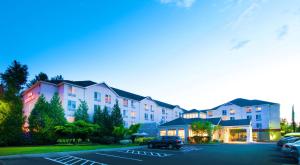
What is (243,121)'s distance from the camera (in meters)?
57.5

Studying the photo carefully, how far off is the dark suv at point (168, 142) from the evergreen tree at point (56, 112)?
14469 millimetres

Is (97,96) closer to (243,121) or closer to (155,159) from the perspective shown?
(155,159)

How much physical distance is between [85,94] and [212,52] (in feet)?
81.0

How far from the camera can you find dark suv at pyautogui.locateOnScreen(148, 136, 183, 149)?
Answer: 3039 centimetres

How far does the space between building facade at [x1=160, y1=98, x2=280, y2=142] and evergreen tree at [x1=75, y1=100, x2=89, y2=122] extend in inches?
722

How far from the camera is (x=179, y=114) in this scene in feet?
262

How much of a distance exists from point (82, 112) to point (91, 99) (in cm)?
430

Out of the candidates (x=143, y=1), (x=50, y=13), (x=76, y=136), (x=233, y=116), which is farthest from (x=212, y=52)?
(x=233, y=116)

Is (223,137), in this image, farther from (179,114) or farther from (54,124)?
(54,124)

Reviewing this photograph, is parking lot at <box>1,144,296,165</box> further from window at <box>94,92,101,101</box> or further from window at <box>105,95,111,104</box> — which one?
window at <box>105,95,111,104</box>

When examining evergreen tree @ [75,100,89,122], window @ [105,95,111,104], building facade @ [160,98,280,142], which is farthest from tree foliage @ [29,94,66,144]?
building facade @ [160,98,280,142]

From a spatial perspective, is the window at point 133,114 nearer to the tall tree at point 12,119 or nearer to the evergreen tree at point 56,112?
the evergreen tree at point 56,112

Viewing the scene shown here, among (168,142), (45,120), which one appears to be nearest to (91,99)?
(45,120)

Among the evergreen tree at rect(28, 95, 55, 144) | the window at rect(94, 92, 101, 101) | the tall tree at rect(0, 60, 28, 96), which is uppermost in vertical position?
the tall tree at rect(0, 60, 28, 96)
